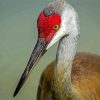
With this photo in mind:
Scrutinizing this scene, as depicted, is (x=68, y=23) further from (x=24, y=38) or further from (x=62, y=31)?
(x=24, y=38)

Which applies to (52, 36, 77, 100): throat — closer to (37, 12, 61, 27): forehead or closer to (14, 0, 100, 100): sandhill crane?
(14, 0, 100, 100): sandhill crane

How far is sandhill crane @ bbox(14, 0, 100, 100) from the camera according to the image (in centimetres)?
180

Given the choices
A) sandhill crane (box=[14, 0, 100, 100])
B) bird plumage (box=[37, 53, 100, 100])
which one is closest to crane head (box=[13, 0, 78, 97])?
sandhill crane (box=[14, 0, 100, 100])

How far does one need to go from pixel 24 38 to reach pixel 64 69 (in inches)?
61.3

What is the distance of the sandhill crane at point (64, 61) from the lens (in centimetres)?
180

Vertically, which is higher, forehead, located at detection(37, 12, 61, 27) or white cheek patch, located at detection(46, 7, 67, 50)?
forehead, located at detection(37, 12, 61, 27)

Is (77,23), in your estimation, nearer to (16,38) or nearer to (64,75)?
(64,75)

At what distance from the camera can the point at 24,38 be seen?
348 cm

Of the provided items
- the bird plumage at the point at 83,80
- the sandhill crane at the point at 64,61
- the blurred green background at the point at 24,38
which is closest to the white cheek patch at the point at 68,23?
the sandhill crane at the point at 64,61

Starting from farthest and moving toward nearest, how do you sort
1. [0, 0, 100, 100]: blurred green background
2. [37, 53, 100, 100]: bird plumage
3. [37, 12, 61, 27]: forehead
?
[0, 0, 100, 100]: blurred green background, [37, 53, 100, 100]: bird plumage, [37, 12, 61, 27]: forehead

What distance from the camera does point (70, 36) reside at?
1843 millimetres

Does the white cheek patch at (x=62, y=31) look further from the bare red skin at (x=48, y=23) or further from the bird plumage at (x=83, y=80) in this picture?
the bird plumage at (x=83, y=80)

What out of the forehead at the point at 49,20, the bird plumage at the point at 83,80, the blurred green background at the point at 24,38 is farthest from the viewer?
the blurred green background at the point at 24,38

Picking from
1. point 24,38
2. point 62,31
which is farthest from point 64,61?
point 24,38
